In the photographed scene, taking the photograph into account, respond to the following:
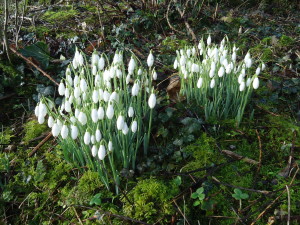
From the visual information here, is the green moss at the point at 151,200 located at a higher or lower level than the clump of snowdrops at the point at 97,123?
lower

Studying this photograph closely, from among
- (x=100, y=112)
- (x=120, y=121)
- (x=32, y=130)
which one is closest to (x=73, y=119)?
(x=100, y=112)

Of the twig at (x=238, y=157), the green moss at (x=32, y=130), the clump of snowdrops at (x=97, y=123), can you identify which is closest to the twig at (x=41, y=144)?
the green moss at (x=32, y=130)

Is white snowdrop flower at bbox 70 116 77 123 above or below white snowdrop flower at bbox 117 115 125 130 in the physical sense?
below

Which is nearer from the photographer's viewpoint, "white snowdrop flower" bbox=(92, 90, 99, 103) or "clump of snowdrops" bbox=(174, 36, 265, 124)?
"white snowdrop flower" bbox=(92, 90, 99, 103)

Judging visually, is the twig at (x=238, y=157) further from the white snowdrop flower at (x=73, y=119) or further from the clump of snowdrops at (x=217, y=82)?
the white snowdrop flower at (x=73, y=119)

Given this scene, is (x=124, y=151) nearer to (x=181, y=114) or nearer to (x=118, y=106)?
(x=118, y=106)

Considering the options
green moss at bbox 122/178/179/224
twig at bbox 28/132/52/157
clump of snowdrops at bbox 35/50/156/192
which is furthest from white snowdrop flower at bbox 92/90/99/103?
twig at bbox 28/132/52/157

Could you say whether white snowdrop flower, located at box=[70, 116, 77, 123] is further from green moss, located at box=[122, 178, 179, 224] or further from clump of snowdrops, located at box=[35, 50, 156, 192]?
green moss, located at box=[122, 178, 179, 224]
